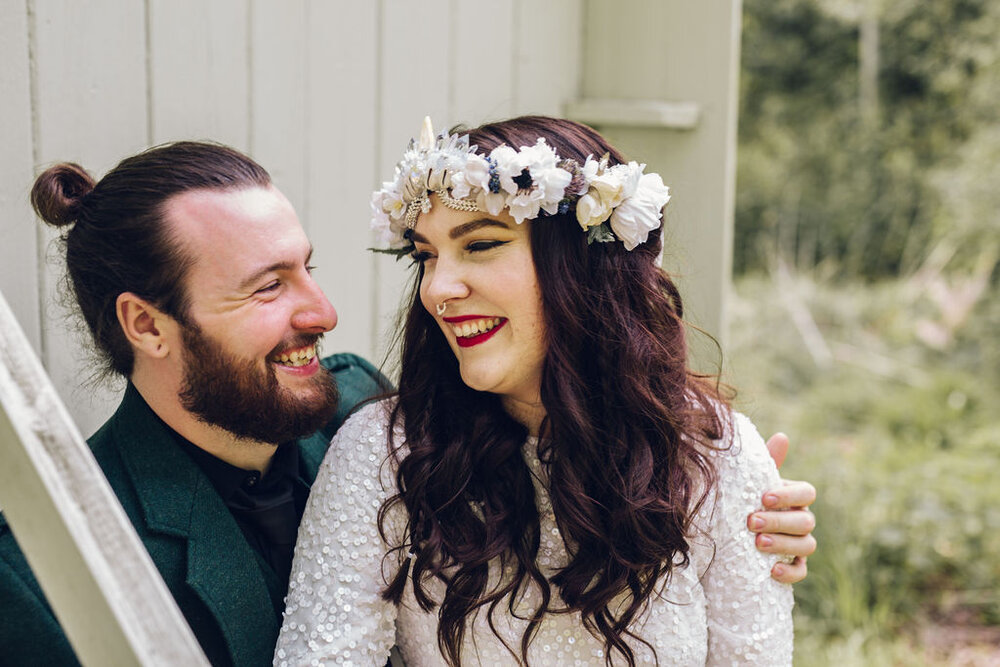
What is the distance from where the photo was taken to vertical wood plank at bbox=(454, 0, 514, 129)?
9.45 ft

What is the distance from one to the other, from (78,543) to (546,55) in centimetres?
257

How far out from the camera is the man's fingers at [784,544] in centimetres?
186

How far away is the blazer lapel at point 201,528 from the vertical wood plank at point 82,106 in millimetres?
248

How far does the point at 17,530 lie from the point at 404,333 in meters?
1.04

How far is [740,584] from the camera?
1.84 metres

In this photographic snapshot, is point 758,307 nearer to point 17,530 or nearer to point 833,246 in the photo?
point 833,246

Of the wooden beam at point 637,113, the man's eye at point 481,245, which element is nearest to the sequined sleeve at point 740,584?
the man's eye at point 481,245

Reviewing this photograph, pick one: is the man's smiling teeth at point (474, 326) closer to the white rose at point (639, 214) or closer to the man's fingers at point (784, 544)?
the white rose at point (639, 214)

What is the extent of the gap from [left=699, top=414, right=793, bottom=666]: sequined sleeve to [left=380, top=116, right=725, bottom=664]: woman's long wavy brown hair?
0.06 meters

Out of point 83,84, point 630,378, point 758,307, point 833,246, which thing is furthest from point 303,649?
point 833,246

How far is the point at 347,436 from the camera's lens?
1.83m

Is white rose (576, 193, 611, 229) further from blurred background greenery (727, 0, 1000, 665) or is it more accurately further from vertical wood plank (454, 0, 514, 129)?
vertical wood plank (454, 0, 514, 129)

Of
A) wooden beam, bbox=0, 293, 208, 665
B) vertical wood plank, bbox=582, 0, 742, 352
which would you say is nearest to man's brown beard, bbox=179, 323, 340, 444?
wooden beam, bbox=0, 293, 208, 665

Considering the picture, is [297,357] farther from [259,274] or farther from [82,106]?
[82,106]
